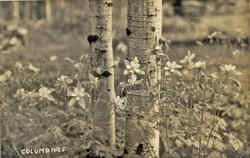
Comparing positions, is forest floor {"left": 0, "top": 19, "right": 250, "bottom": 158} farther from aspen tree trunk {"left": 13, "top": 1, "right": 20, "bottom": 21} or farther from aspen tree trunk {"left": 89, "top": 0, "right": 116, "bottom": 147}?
aspen tree trunk {"left": 89, "top": 0, "right": 116, "bottom": 147}

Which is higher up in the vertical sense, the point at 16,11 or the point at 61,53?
the point at 16,11

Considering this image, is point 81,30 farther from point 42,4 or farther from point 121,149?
point 121,149

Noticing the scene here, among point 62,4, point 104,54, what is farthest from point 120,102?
point 62,4

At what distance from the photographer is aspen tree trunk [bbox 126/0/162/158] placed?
2.79 m

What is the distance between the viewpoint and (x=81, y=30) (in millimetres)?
9852

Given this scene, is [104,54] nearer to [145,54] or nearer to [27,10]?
[145,54]

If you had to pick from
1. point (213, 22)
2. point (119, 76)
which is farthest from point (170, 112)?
point (213, 22)

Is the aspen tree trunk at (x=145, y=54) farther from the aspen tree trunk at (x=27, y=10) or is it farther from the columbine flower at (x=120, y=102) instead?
the aspen tree trunk at (x=27, y=10)

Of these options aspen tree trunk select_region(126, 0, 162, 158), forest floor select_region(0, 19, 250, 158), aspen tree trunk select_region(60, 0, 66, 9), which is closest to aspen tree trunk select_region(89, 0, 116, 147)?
aspen tree trunk select_region(126, 0, 162, 158)

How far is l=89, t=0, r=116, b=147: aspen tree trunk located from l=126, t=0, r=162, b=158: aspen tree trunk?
0.94 feet

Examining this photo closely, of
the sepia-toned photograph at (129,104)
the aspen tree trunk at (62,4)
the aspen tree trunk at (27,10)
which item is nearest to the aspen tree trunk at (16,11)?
the aspen tree trunk at (27,10)

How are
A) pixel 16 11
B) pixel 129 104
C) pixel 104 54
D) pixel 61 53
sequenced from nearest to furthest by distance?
pixel 129 104, pixel 104 54, pixel 61 53, pixel 16 11

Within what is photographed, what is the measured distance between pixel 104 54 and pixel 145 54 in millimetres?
485

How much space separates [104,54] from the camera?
125 inches
